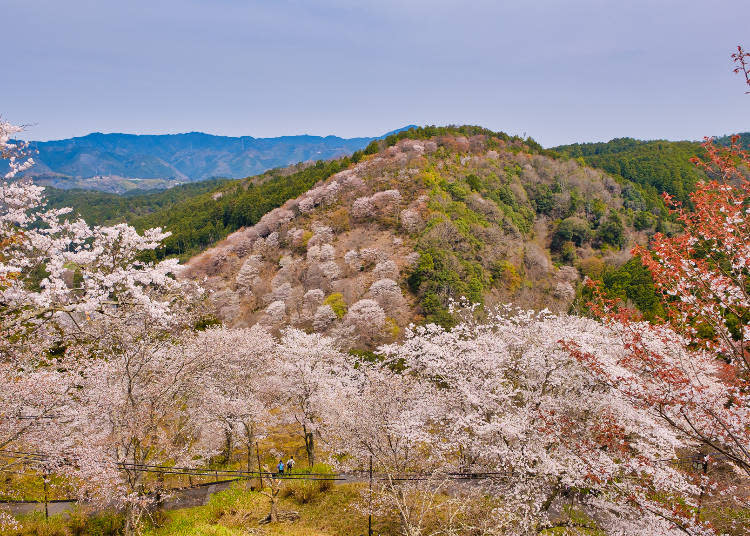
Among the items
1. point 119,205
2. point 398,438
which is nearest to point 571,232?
point 398,438

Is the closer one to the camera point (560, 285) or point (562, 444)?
point (562, 444)

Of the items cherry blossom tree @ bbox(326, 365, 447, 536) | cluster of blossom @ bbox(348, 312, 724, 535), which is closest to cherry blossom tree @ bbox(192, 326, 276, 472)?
cherry blossom tree @ bbox(326, 365, 447, 536)

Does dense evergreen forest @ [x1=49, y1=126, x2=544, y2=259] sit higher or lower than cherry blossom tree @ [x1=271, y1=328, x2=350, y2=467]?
higher

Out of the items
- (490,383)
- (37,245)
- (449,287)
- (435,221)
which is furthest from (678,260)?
(435,221)

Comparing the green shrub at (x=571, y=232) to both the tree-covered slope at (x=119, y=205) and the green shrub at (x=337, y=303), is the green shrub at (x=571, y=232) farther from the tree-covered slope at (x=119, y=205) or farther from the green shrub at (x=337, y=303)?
the tree-covered slope at (x=119, y=205)

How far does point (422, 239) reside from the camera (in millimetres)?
48656

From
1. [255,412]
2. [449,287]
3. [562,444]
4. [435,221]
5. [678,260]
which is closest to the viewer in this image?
[678,260]

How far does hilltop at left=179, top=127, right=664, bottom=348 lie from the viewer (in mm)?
43688

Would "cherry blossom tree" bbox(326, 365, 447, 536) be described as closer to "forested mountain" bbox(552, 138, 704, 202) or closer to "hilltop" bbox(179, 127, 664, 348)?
"hilltop" bbox(179, 127, 664, 348)

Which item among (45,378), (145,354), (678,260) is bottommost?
(45,378)

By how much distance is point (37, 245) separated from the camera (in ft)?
30.4

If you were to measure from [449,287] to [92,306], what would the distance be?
37333mm

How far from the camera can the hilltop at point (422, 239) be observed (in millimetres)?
43688

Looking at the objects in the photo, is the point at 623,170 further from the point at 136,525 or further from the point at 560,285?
the point at 136,525
